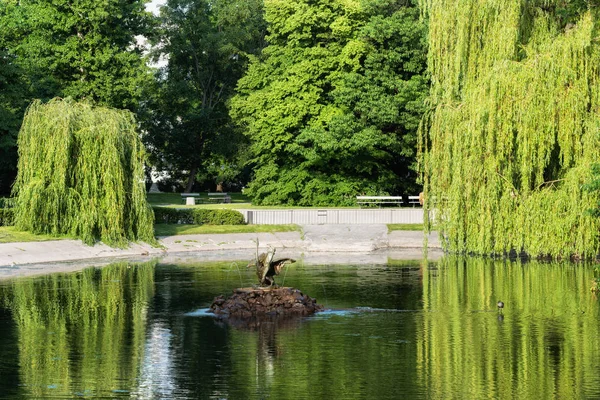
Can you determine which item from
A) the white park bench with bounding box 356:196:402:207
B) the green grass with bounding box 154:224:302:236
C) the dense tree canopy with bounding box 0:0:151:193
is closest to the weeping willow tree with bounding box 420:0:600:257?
the green grass with bounding box 154:224:302:236

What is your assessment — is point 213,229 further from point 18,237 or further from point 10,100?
point 10,100

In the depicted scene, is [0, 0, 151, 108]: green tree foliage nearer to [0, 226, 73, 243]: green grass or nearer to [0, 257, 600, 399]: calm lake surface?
[0, 226, 73, 243]: green grass

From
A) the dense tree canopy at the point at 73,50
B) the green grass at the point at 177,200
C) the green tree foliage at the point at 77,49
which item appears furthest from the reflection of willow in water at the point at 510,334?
the green grass at the point at 177,200

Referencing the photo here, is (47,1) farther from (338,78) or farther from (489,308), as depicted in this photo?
(489,308)

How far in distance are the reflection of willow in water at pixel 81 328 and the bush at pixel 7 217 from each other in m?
9.17

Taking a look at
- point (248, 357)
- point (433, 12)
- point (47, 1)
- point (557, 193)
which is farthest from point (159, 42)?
point (248, 357)

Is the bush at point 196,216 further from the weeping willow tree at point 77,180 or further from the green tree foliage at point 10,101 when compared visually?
the green tree foliage at point 10,101

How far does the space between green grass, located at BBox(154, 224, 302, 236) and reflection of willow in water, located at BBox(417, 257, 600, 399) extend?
51.7ft

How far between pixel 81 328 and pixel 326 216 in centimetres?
3079

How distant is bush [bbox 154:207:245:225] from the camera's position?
55.5 meters

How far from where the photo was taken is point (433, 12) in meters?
41.8

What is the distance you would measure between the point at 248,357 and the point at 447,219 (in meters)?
17.3

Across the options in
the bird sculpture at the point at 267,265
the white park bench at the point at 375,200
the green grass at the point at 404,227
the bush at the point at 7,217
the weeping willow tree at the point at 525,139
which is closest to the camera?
the bird sculpture at the point at 267,265

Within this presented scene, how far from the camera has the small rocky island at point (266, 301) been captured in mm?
29797
